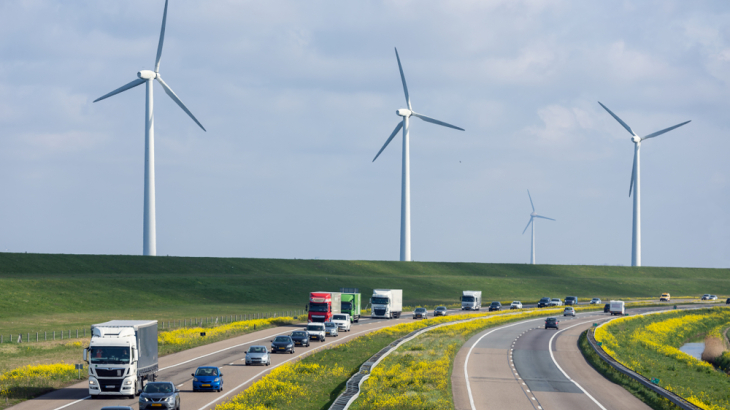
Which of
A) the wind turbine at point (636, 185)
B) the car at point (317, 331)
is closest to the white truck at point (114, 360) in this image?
the car at point (317, 331)

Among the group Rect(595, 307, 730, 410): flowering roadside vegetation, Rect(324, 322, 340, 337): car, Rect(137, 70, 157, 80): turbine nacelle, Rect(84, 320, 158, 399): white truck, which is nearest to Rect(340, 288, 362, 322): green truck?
Rect(324, 322, 340, 337): car

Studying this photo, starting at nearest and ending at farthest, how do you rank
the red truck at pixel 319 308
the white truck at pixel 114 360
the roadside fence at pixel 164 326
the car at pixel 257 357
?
the white truck at pixel 114 360
the car at pixel 257 357
the roadside fence at pixel 164 326
the red truck at pixel 319 308

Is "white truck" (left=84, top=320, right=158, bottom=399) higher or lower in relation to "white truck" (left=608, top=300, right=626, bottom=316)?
higher

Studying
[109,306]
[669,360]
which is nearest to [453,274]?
[109,306]

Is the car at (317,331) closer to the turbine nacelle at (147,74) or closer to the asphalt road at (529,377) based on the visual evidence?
the asphalt road at (529,377)

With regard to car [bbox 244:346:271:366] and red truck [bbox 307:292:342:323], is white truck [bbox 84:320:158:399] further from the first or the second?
red truck [bbox 307:292:342:323]

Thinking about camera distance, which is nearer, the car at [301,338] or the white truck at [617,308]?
the car at [301,338]

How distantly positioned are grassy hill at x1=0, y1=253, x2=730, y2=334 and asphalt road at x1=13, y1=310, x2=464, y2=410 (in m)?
24.6

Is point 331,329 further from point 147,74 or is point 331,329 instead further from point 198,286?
point 147,74

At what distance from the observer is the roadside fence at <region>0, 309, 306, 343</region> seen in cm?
7256

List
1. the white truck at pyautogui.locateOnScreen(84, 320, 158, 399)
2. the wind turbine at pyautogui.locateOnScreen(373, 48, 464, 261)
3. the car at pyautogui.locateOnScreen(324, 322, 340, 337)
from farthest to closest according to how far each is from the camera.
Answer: the wind turbine at pyautogui.locateOnScreen(373, 48, 464, 261)
the car at pyautogui.locateOnScreen(324, 322, 340, 337)
the white truck at pyautogui.locateOnScreen(84, 320, 158, 399)

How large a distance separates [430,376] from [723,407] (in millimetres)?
15838

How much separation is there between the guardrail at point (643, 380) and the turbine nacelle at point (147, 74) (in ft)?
268

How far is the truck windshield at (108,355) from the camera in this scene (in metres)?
40.3
